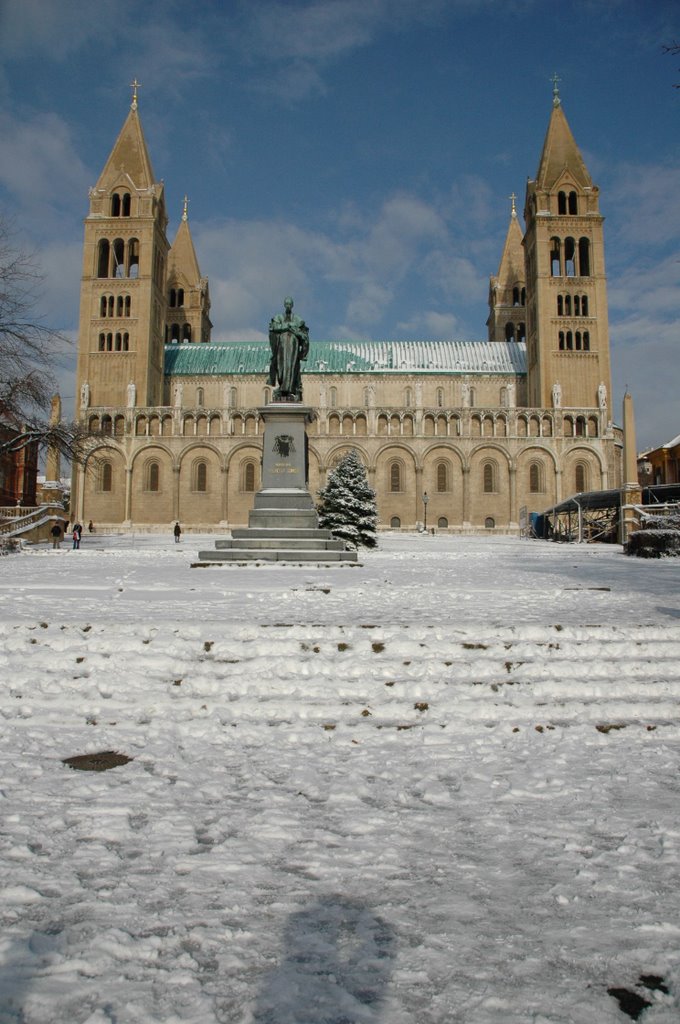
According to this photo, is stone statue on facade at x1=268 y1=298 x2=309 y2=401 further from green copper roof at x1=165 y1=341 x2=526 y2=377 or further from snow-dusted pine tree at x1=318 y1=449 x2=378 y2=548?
green copper roof at x1=165 y1=341 x2=526 y2=377

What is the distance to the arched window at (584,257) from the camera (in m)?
60.7

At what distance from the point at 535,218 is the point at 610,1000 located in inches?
2636

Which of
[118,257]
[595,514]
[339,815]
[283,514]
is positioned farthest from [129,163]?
[339,815]

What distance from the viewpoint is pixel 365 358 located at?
2579 inches

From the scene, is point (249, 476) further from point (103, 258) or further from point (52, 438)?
point (52, 438)

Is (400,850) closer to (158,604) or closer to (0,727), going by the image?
(0,727)

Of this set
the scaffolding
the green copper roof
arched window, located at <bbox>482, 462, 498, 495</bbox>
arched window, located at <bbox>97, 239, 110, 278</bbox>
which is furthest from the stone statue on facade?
arched window, located at <bbox>97, 239, 110, 278</bbox>

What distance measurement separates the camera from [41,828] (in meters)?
3.09

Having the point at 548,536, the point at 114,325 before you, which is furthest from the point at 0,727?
the point at 114,325

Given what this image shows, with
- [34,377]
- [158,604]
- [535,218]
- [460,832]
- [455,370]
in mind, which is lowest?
[460,832]

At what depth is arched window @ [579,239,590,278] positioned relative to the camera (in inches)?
2388

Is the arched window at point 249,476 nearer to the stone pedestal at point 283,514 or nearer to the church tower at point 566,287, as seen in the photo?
the church tower at point 566,287

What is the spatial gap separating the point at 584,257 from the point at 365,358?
888 inches

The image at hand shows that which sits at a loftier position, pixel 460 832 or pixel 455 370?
pixel 455 370
